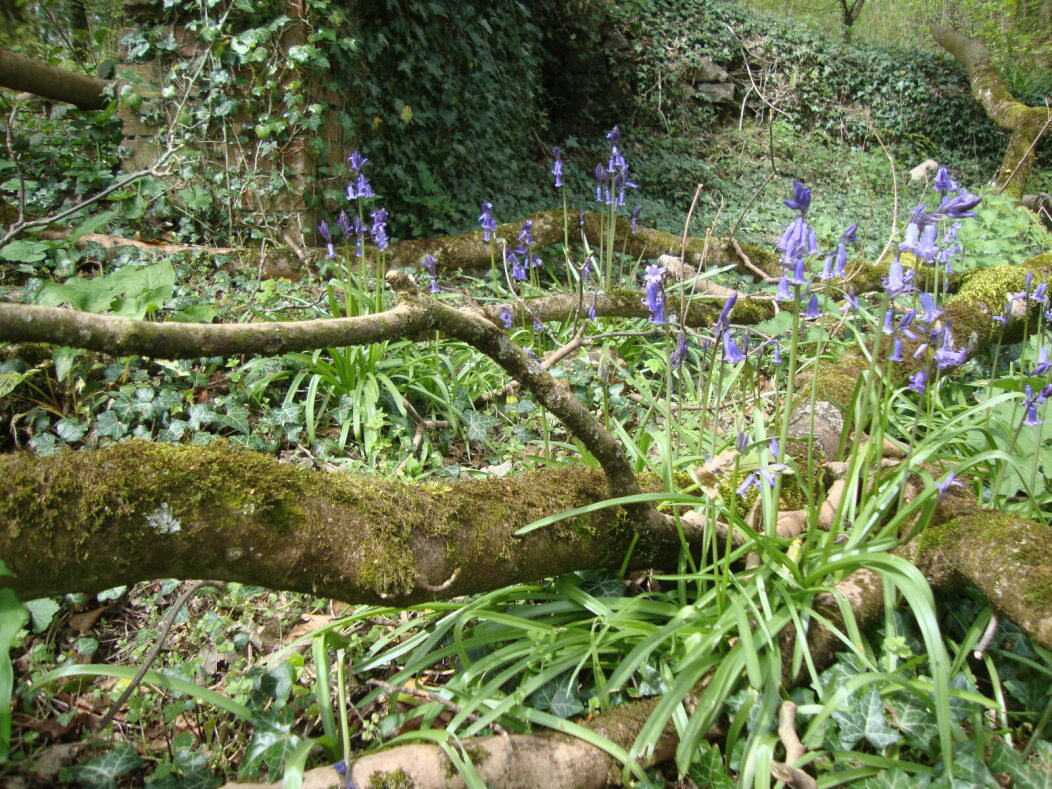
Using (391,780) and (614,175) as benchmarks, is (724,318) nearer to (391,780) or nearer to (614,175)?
(391,780)

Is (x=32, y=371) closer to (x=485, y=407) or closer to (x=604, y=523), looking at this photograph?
(x=485, y=407)

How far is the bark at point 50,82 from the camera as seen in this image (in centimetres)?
454

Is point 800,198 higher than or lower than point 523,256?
higher

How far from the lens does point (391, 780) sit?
1.42 m

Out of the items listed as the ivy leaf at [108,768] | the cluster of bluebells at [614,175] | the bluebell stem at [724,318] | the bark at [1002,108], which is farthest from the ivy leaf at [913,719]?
the bark at [1002,108]

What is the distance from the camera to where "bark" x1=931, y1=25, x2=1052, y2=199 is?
8.69 m

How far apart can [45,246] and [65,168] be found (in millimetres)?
1572

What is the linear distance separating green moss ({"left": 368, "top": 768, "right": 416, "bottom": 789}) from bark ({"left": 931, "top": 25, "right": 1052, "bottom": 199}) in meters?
9.27

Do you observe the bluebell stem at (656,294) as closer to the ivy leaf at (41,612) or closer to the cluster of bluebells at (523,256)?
the cluster of bluebells at (523,256)

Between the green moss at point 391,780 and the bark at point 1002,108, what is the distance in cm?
927

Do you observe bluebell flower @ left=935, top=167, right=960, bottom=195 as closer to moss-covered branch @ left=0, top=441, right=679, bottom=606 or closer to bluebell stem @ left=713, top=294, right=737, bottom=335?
bluebell stem @ left=713, top=294, right=737, bottom=335

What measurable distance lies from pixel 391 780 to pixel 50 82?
5.60 metres

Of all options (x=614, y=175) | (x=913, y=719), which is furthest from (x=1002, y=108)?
(x=913, y=719)

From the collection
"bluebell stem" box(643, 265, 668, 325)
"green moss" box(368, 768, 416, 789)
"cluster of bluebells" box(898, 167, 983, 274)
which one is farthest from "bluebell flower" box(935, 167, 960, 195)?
"green moss" box(368, 768, 416, 789)
